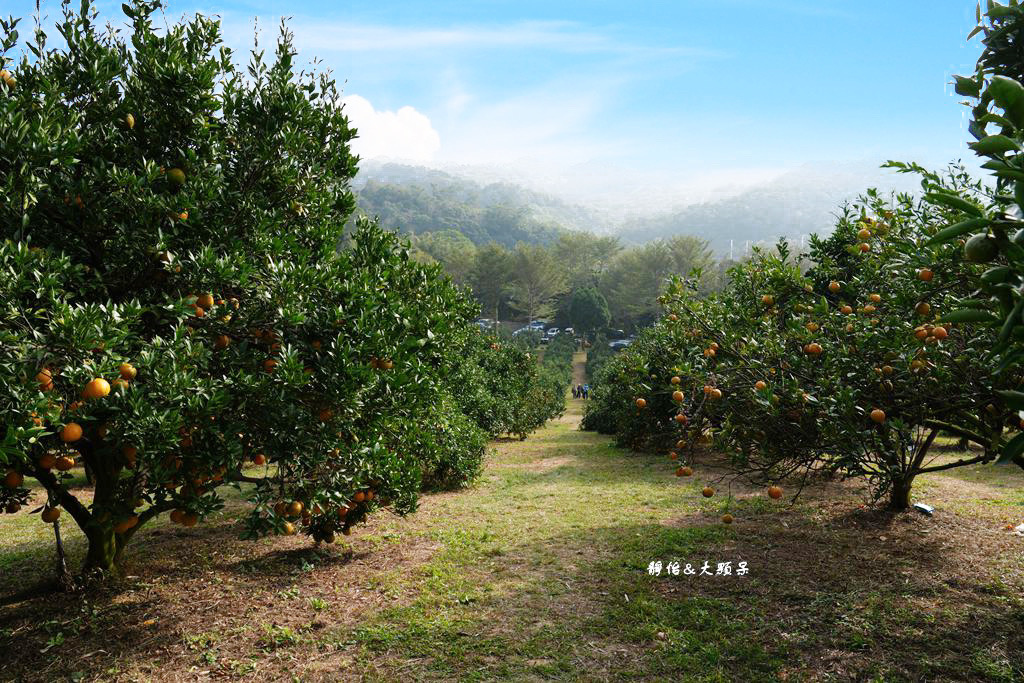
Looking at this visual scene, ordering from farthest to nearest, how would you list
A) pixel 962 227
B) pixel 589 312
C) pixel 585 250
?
pixel 585 250, pixel 589 312, pixel 962 227

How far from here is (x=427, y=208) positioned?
148000 millimetres

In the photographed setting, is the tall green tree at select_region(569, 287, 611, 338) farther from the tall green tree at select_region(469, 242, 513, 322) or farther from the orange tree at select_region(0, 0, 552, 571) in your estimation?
the orange tree at select_region(0, 0, 552, 571)

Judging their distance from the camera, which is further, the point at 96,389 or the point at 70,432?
the point at 70,432

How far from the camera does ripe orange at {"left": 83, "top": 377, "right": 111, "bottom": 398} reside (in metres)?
2.91

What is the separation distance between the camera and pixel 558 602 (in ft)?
16.5

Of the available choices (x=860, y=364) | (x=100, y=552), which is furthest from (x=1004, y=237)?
(x=100, y=552)

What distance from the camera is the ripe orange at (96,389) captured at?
2.91 meters

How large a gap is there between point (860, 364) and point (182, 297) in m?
5.17

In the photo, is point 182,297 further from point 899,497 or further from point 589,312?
point 589,312

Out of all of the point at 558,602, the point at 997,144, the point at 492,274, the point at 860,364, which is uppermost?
the point at 492,274

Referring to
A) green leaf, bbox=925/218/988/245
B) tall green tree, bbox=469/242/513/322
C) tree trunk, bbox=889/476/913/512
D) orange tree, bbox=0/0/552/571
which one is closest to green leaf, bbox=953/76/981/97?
green leaf, bbox=925/218/988/245

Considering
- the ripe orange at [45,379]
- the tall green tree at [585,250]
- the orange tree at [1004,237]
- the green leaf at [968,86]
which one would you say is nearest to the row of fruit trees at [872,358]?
the green leaf at [968,86]

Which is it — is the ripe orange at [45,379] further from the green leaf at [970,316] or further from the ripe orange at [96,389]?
the green leaf at [970,316]

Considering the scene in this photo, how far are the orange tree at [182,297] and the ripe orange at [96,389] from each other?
0.6 inches
